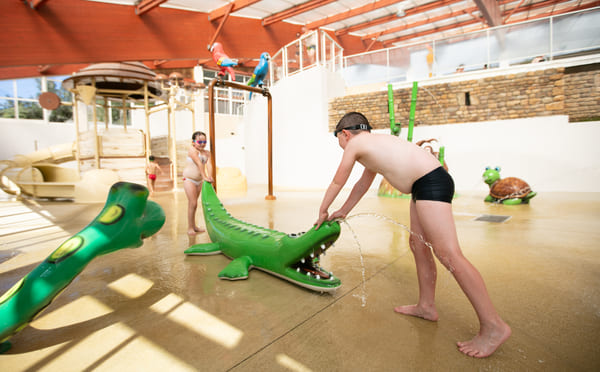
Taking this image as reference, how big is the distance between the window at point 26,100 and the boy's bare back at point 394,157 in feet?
59.0

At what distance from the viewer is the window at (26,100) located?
14672 millimetres

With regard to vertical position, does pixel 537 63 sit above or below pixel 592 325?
above

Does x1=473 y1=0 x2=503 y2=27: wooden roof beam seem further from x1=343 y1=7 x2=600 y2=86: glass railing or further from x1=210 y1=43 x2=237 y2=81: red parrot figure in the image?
x1=210 y1=43 x2=237 y2=81: red parrot figure

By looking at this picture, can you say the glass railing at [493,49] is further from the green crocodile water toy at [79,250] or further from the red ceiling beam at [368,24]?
the green crocodile water toy at [79,250]

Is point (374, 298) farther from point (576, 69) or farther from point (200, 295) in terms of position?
point (576, 69)

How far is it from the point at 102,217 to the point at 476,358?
222cm

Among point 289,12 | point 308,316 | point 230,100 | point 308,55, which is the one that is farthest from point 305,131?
point 308,316

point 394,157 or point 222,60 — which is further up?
point 222,60

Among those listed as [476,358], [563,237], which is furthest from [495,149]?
[476,358]

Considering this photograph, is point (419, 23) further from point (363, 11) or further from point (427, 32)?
point (363, 11)

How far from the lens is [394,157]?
1692 mm

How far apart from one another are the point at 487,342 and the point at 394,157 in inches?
39.1

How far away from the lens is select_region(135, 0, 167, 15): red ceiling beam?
269 inches

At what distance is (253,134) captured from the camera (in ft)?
49.3
